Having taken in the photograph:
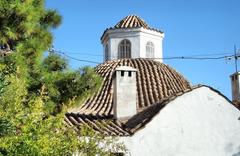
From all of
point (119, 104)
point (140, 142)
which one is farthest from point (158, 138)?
point (119, 104)

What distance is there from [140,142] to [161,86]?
6.95 m

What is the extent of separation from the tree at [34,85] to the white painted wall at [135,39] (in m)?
10.4

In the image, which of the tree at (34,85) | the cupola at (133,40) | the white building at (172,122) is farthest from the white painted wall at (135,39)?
the tree at (34,85)

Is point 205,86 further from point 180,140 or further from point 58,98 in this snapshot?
point 58,98

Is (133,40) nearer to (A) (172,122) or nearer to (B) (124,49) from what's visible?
(B) (124,49)

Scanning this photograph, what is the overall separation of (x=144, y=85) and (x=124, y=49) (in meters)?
5.65

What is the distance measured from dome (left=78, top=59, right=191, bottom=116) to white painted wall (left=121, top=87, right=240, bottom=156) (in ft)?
7.92

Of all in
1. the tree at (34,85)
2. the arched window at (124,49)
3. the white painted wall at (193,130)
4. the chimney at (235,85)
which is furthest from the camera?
the arched window at (124,49)

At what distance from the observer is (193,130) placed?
56.9 feet

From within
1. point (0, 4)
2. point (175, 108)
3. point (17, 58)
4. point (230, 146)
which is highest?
point (0, 4)

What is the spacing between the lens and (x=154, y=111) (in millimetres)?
17328

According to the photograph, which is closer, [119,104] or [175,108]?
[175,108]

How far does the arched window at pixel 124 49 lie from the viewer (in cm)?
2831

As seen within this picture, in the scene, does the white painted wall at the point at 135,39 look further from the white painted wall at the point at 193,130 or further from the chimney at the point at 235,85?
the white painted wall at the point at 193,130
